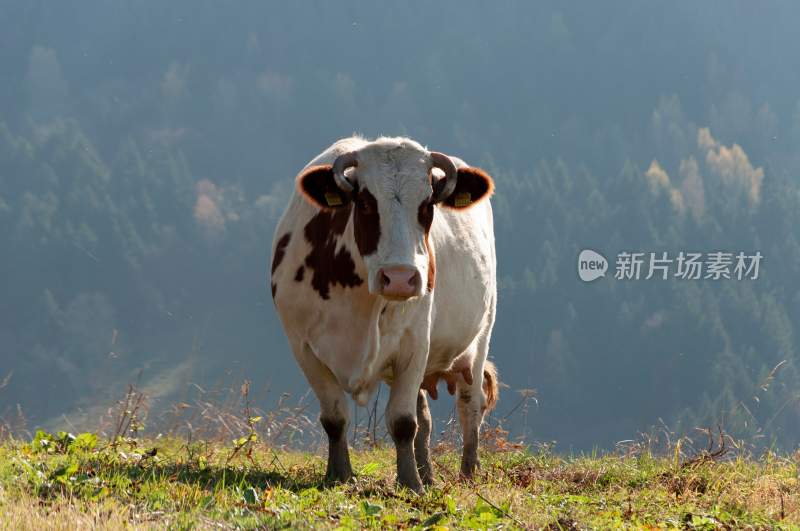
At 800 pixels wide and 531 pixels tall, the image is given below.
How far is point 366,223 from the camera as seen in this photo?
22.1ft

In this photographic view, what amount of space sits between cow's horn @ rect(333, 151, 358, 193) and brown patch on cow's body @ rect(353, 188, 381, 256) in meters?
0.09

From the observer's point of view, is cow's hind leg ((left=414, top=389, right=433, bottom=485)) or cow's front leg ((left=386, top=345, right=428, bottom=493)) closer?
cow's front leg ((left=386, top=345, right=428, bottom=493))

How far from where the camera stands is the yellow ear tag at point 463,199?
291 inches

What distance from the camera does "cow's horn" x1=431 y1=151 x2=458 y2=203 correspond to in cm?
707

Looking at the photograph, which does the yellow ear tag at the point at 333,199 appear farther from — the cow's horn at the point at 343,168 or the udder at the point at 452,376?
the udder at the point at 452,376

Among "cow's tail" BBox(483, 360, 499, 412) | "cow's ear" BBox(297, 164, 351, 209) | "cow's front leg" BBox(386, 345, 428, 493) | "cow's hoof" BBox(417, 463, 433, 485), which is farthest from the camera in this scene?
"cow's tail" BBox(483, 360, 499, 412)

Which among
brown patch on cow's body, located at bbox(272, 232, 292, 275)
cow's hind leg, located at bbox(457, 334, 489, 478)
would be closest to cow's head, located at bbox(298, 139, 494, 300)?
brown patch on cow's body, located at bbox(272, 232, 292, 275)

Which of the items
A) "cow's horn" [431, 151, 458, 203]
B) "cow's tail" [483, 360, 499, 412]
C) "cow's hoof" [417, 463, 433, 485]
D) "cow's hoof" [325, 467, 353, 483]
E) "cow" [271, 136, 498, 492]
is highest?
"cow's horn" [431, 151, 458, 203]

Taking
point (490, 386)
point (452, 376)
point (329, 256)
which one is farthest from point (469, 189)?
point (490, 386)

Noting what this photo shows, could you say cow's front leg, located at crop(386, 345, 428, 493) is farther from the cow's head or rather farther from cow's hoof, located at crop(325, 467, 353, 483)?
the cow's head

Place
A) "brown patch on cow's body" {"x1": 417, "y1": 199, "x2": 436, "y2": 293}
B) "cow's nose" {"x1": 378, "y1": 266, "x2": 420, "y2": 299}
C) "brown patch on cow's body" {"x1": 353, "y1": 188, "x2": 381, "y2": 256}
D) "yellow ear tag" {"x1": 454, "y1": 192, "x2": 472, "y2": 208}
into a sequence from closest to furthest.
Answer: "cow's nose" {"x1": 378, "y1": 266, "x2": 420, "y2": 299} < "brown patch on cow's body" {"x1": 353, "y1": 188, "x2": 381, "y2": 256} < "brown patch on cow's body" {"x1": 417, "y1": 199, "x2": 436, "y2": 293} < "yellow ear tag" {"x1": 454, "y1": 192, "x2": 472, "y2": 208}

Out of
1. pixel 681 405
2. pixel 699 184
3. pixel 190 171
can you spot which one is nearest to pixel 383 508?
pixel 681 405

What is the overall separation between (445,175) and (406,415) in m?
1.57

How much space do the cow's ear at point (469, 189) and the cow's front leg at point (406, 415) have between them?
100 cm
